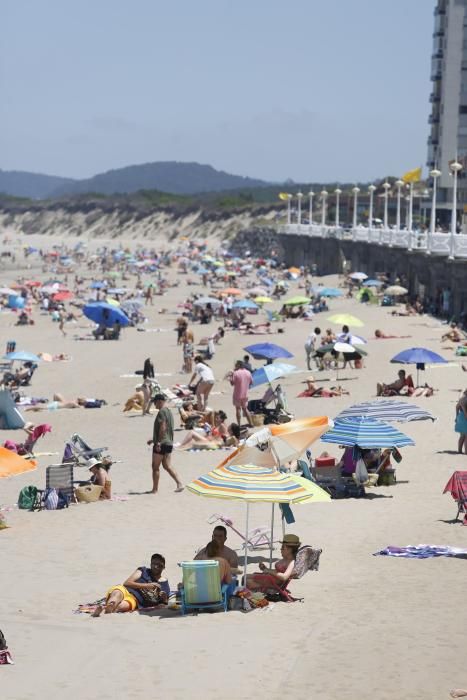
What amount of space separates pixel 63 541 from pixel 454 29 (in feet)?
255

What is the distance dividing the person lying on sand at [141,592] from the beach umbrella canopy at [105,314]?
25.9 meters

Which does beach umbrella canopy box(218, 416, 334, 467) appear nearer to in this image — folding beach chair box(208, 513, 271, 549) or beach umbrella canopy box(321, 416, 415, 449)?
beach umbrella canopy box(321, 416, 415, 449)

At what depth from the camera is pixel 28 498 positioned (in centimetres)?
1379

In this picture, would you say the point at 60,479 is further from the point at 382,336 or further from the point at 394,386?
the point at 382,336

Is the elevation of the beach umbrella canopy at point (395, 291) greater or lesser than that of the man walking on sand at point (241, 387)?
greater

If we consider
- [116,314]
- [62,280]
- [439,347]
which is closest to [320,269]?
[62,280]

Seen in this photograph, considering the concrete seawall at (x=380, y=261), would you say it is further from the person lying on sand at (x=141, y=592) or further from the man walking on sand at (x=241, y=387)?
the person lying on sand at (x=141, y=592)

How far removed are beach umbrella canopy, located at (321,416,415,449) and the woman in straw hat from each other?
345 centimetres

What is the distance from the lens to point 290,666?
8.20m

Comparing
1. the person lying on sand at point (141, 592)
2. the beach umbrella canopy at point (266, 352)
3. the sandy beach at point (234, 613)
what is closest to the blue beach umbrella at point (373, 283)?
the beach umbrella canopy at point (266, 352)

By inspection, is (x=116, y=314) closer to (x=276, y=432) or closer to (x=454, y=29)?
(x=276, y=432)

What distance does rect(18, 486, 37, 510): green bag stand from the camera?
13773 millimetres

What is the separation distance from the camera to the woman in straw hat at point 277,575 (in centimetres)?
1000

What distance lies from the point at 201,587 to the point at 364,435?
4506mm
